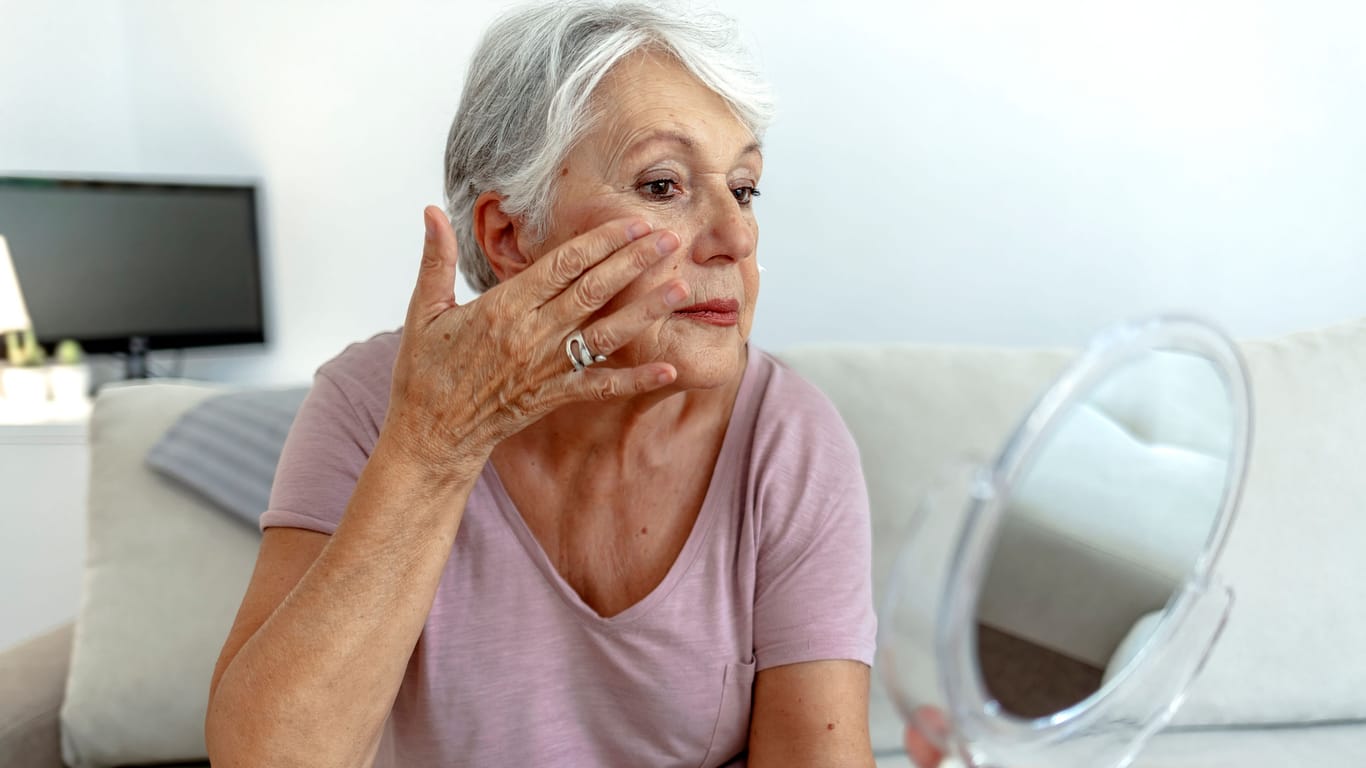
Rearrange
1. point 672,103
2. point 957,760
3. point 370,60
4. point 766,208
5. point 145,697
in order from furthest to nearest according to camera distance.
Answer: point 370,60
point 766,208
point 145,697
point 672,103
point 957,760

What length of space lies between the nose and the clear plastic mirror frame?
517 millimetres

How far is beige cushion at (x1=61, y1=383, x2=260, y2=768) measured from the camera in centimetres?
143

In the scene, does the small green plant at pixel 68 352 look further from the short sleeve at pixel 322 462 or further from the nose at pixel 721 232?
the nose at pixel 721 232

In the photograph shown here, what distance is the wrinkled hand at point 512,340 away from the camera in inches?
34.6

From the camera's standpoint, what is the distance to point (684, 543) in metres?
1.19

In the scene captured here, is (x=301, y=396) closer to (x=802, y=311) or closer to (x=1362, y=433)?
(x=802, y=311)

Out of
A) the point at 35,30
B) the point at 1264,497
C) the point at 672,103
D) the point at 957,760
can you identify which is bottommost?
the point at 1264,497

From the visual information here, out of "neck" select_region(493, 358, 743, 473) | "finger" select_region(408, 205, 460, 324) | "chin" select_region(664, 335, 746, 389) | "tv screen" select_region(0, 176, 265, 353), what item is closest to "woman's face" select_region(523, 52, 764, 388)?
"chin" select_region(664, 335, 746, 389)

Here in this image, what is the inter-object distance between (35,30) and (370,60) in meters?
1.06

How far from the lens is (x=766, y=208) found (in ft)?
7.84

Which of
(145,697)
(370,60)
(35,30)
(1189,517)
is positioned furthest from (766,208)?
(35,30)

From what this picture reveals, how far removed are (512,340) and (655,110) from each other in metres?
0.32

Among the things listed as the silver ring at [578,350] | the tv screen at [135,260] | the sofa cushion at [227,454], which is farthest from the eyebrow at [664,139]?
the tv screen at [135,260]

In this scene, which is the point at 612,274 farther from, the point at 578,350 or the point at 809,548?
the point at 809,548
